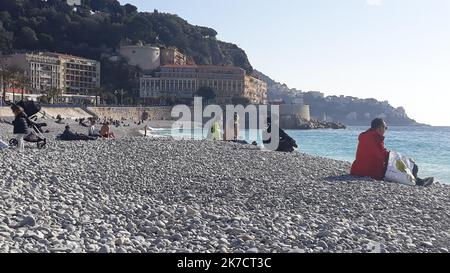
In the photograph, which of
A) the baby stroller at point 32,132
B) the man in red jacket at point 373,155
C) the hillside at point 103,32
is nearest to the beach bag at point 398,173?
the man in red jacket at point 373,155

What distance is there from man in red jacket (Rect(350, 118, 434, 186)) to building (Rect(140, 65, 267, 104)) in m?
98.6

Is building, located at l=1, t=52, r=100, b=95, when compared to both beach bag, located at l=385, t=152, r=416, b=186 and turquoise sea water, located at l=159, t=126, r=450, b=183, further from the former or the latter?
beach bag, located at l=385, t=152, r=416, b=186

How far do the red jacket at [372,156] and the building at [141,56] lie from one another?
355ft

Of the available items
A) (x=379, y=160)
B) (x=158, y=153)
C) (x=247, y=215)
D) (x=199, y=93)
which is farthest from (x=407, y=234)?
(x=199, y=93)

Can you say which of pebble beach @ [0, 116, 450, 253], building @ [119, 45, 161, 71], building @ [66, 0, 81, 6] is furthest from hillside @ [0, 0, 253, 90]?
pebble beach @ [0, 116, 450, 253]

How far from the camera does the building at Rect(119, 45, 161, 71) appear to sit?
119 meters

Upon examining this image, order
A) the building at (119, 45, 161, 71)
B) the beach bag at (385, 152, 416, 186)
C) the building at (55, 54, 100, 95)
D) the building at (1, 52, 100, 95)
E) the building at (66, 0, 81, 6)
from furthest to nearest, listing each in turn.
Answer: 1. the building at (66, 0, 81, 6)
2. the building at (119, 45, 161, 71)
3. the building at (55, 54, 100, 95)
4. the building at (1, 52, 100, 95)
5. the beach bag at (385, 152, 416, 186)

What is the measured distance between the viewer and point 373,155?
43.2 ft

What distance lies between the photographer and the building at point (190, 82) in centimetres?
11506

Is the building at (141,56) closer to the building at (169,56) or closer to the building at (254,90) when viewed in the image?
the building at (169,56)

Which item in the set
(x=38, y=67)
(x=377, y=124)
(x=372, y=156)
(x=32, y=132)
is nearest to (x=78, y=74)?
(x=38, y=67)

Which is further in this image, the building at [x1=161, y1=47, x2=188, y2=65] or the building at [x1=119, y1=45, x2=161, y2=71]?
the building at [x1=161, y1=47, x2=188, y2=65]

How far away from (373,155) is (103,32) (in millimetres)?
121276

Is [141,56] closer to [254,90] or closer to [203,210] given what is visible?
[254,90]
